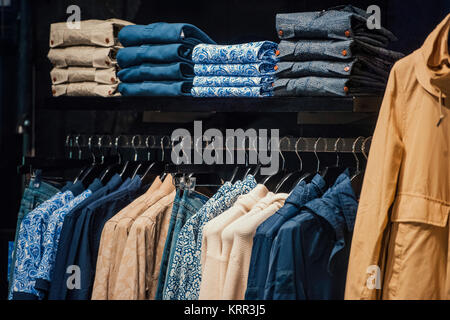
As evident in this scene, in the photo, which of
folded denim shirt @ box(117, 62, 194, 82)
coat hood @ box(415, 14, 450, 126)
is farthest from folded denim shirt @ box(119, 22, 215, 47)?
coat hood @ box(415, 14, 450, 126)

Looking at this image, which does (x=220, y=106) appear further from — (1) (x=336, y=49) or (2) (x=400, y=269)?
(2) (x=400, y=269)

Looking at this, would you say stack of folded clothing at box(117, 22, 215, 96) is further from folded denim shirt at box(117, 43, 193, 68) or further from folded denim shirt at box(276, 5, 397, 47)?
folded denim shirt at box(276, 5, 397, 47)

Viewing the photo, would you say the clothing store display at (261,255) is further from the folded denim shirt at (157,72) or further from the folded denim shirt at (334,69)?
the folded denim shirt at (157,72)

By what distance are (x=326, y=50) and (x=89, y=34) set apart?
117cm

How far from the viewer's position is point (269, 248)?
2328mm

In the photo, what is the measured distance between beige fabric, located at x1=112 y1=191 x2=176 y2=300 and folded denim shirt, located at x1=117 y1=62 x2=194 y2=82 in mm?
650

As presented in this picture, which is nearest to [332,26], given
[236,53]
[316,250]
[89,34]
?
[236,53]

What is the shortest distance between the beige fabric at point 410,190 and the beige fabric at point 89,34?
4.68 ft

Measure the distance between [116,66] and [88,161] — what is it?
18.5 inches

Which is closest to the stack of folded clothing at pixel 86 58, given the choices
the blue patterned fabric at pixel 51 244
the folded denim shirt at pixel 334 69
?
the blue patterned fabric at pixel 51 244

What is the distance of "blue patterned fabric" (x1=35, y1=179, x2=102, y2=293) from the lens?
8.95ft

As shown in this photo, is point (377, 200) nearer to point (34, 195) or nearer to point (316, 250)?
point (316, 250)

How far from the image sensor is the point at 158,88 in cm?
294

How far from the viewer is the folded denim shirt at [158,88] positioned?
115 inches
